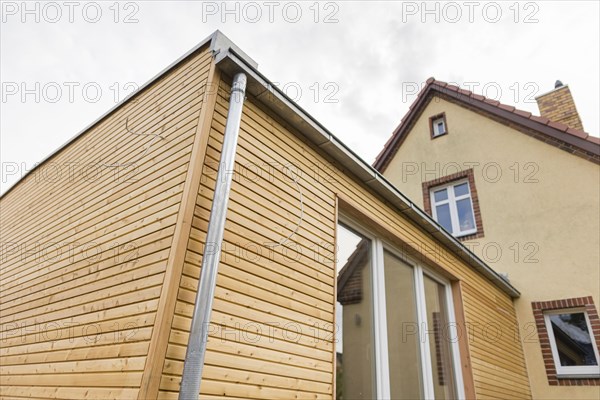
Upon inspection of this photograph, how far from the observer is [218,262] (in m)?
2.14

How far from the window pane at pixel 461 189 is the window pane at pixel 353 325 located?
5.71 meters

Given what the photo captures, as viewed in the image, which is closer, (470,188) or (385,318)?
(385,318)

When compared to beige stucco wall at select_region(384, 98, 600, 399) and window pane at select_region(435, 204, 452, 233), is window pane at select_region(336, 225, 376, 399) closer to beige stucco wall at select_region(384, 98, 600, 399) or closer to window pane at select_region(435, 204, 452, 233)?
beige stucco wall at select_region(384, 98, 600, 399)

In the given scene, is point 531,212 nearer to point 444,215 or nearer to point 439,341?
point 444,215

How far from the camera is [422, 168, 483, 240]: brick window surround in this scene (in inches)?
317

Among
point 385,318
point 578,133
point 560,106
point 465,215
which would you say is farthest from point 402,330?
point 560,106

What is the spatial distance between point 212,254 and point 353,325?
1982mm

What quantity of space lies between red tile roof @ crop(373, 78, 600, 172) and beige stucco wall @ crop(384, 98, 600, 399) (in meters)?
0.17

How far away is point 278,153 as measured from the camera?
304 cm

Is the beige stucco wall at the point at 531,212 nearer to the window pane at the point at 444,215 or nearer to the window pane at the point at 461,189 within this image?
the window pane at the point at 461,189

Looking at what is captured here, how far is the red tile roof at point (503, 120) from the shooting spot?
722 cm

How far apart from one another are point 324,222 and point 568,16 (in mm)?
7665

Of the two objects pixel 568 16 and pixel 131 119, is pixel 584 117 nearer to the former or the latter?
pixel 568 16

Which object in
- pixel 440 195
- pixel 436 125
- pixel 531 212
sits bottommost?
pixel 531 212
